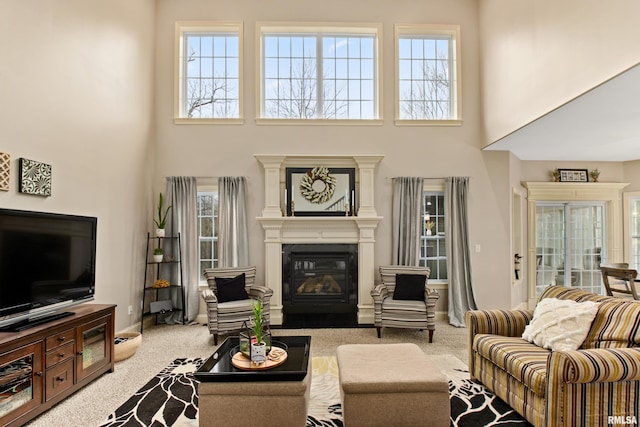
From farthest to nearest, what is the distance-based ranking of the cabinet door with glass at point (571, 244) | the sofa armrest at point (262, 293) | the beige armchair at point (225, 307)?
the cabinet door with glass at point (571, 244) → the sofa armrest at point (262, 293) → the beige armchair at point (225, 307)

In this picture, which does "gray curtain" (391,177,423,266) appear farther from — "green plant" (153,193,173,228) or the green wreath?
"green plant" (153,193,173,228)

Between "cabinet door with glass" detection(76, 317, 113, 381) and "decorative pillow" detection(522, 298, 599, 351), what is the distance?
3.63 m

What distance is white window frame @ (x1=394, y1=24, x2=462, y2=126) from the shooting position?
215 inches

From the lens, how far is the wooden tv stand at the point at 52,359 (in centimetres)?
234

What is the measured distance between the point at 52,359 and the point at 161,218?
8.91 feet

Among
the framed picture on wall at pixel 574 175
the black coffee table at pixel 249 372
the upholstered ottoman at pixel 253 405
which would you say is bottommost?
the upholstered ottoman at pixel 253 405

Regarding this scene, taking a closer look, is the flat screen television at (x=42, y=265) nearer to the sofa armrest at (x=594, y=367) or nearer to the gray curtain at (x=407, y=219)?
the sofa armrest at (x=594, y=367)

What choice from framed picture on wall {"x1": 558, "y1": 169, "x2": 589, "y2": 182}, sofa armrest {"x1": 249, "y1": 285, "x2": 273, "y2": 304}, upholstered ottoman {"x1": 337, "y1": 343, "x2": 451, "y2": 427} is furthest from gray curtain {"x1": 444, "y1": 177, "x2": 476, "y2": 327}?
upholstered ottoman {"x1": 337, "y1": 343, "x2": 451, "y2": 427}

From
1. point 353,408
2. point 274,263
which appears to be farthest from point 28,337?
point 274,263

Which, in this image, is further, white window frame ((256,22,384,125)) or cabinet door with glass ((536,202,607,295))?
cabinet door with glass ((536,202,607,295))

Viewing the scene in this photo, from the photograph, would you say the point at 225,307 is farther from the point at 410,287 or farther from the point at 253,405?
the point at 410,287

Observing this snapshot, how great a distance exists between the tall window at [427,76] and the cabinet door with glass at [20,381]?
Result: 204 inches

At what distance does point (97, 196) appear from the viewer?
398 centimetres

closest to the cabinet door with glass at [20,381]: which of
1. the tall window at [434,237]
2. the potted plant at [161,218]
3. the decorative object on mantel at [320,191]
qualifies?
the potted plant at [161,218]
